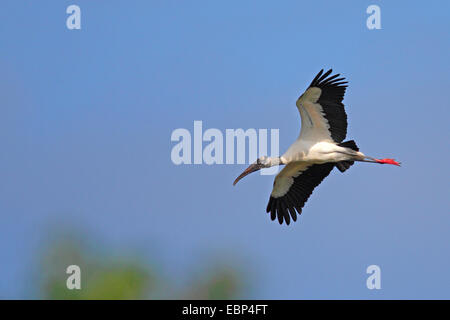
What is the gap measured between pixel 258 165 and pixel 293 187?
109 cm

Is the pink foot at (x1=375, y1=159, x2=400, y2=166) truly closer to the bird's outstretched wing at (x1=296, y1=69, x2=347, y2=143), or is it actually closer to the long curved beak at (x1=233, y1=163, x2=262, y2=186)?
the bird's outstretched wing at (x1=296, y1=69, x2=347, y2=143)

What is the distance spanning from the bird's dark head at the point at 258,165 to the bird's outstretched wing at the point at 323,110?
98 centimetres

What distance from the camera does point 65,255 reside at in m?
30.0

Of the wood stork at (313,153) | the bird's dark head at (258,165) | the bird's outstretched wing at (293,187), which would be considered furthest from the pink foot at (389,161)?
the bird's dark head at (258,165)

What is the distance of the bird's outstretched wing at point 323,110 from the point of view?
20.4 meters

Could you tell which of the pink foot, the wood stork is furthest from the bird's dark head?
the pink foot

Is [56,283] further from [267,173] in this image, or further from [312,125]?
[312,125]

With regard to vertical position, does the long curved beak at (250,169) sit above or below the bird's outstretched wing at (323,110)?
below

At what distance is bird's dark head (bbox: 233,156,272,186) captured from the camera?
21.4 metres

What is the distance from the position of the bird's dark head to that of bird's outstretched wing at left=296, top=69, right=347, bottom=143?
0.98m

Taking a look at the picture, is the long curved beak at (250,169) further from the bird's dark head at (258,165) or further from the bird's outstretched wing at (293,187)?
the bird's outstretched wing at (293,187)

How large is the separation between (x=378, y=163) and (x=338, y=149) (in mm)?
1498

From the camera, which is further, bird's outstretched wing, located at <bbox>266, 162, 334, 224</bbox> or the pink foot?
bird's outstretched wing, located at <bbox>266, 162, 334, 224</bbox>
